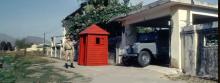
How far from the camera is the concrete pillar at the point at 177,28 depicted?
16.1m

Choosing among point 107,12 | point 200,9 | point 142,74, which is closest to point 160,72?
point 142,74

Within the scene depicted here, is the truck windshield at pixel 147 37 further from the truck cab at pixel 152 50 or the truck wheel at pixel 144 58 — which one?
the truck wheel at pixel 144 58

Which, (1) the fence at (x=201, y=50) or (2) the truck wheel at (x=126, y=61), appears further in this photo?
(2) the truck wheel at (x=126, y=61)

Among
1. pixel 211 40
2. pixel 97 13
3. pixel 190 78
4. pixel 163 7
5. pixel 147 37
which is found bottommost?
pixel 190 78

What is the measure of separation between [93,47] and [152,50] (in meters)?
3.37

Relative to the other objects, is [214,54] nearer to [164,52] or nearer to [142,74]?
[142,74]

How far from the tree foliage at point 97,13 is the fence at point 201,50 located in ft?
35.5

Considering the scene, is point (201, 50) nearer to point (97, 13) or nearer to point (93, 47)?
point (93, 47)

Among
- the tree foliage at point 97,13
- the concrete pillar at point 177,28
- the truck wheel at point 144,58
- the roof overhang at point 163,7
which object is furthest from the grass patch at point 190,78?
the tree foliage at point 97,13

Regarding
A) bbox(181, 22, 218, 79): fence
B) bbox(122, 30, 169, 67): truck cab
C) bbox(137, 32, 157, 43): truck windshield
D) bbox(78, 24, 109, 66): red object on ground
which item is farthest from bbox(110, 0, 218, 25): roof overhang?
bbox(78, 24, 109, 66): red object on ground

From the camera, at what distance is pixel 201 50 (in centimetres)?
1447

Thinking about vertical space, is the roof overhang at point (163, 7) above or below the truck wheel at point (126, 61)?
above

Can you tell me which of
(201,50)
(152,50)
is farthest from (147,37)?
(201,50)

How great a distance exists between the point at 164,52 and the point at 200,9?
9.31 feet
